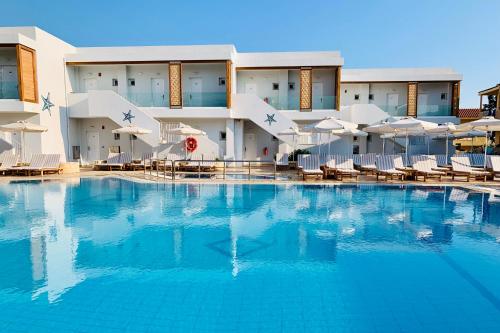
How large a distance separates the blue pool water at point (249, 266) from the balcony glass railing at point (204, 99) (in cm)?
1113

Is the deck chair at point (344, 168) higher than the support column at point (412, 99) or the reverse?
the reverse

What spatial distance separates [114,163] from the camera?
58.6ft

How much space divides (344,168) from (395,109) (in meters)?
11.5

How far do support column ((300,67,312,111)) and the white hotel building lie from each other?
0.06 m

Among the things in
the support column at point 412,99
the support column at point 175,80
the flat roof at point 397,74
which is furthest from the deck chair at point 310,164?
the support column at point 412,99

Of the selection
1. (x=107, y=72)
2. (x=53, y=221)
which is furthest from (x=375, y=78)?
(x=53, y=221)

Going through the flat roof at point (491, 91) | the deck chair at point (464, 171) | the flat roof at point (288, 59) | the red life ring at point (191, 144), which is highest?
the flat roof at point (288, 59)

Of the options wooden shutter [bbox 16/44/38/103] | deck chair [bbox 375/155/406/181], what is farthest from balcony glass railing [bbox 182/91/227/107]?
deck chair [bbox 375/155/406/181]

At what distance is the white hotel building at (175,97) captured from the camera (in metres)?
17.8

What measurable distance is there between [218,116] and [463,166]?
1323 cm

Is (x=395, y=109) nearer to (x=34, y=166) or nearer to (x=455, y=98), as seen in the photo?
(x=455, y=98)

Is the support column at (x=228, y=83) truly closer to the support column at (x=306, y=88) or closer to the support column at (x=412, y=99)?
the support column at (x=306, y=88)

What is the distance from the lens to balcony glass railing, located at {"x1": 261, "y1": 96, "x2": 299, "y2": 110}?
20547mm

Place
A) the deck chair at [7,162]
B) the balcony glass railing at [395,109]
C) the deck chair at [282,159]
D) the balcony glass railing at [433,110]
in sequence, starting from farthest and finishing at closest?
the balcony glass railing at [395,109] → the balcony glass railing at [433,110] → the deck chair at [282,159] → the deck chair at [7,162]
